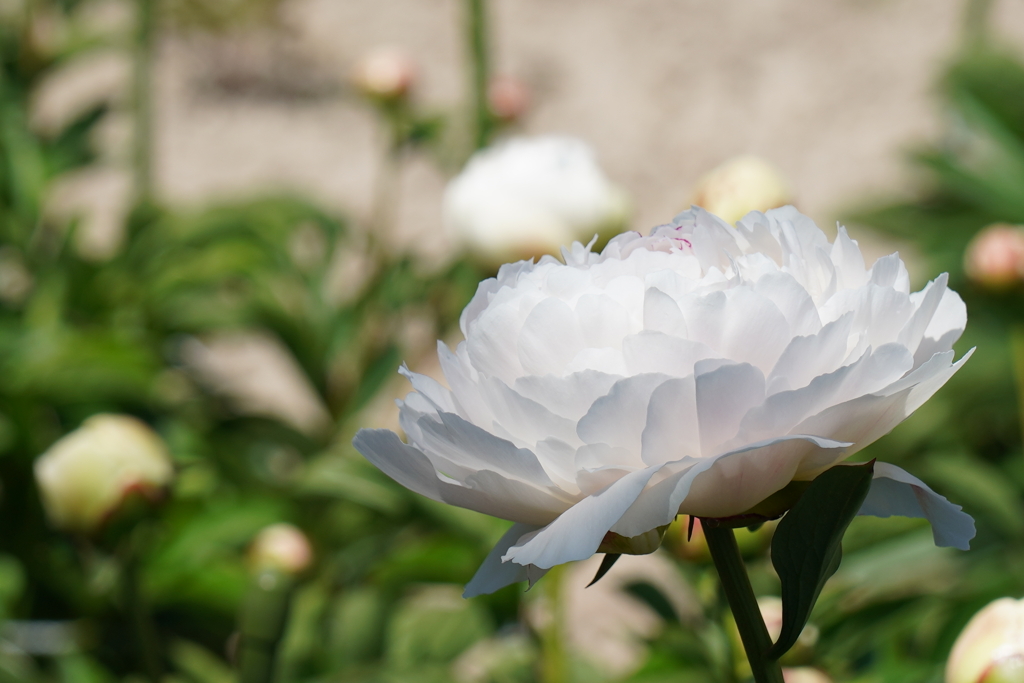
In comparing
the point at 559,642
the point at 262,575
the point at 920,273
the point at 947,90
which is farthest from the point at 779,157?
the point at 262,575

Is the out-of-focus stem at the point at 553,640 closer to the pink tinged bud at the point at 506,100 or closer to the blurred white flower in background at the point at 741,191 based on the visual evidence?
the blurred white flower in background at the point at 741,191

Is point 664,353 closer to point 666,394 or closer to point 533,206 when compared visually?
point 666,394

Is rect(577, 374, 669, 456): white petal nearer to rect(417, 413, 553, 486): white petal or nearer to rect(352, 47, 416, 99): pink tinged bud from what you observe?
rect(417, 413, 553, 486): white petal

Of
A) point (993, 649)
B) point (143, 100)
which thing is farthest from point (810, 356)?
point (143, 100)

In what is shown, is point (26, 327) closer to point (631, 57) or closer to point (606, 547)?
point (606, 547)

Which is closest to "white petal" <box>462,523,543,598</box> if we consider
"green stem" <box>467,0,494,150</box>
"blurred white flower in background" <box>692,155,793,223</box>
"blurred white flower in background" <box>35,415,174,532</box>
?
"blurred white flower in background" <box>692,155,793,223</box>

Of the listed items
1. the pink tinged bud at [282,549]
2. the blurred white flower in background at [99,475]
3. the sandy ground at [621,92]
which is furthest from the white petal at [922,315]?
the sandy ground at [621,92]
